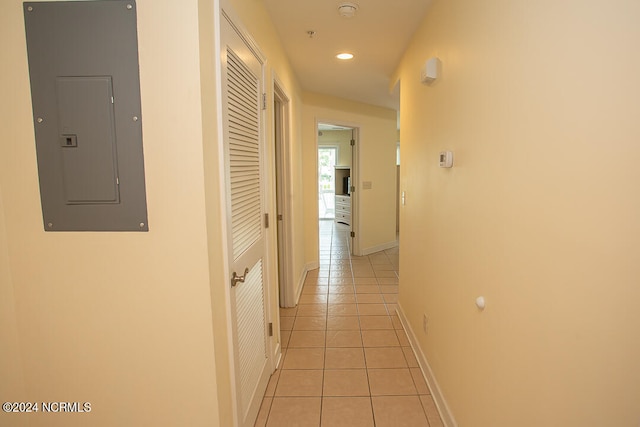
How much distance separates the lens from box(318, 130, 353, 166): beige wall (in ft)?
30.0

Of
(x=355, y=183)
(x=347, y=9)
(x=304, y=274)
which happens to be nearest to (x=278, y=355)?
(x=304, y=274)

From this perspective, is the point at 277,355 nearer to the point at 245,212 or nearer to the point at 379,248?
the point at 245,212

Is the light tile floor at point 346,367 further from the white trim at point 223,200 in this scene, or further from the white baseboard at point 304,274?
the white trim at point 223,200

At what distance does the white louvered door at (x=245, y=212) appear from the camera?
60.7 inches

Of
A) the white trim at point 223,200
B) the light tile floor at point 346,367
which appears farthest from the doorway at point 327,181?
the white trim at point 223,200

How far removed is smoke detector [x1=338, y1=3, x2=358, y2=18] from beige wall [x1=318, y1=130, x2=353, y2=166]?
683cm

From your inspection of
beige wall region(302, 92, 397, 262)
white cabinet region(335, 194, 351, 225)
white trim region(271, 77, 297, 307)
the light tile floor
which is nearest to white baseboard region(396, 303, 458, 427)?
the light tile floor

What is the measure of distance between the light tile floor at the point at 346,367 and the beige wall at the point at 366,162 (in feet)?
4.36

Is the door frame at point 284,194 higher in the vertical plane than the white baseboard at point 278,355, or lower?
higher

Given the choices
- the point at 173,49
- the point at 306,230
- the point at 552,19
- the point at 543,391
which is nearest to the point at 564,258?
the point at 543,391

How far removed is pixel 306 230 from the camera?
4.79m

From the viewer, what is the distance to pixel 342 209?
8938 mm

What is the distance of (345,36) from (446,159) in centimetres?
148

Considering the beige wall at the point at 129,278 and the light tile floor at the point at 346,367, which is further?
the light tile floor at the point at 346,367
